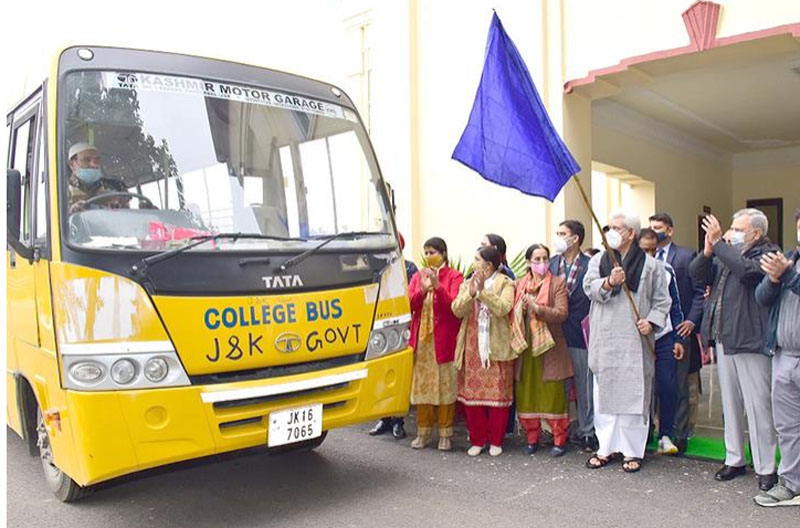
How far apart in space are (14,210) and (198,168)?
1.07 m

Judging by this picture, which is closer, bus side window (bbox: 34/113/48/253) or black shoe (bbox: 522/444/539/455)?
bus side window (bbox: 34/113/48/253)

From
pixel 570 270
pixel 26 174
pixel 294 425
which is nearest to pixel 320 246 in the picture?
pixel 294 425

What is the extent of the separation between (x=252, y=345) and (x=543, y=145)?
251 cm

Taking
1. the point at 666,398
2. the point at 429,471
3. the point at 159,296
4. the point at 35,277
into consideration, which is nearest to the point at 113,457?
the point at 159,296

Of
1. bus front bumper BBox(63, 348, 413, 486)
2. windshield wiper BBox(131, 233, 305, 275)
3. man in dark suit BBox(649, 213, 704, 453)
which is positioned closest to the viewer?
bus front bumper BBox(63, 348, 413, 486)

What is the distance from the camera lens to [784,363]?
418cm

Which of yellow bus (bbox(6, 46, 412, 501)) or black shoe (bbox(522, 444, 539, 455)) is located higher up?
yellow bus (bbox(6, 46, 412, 501))

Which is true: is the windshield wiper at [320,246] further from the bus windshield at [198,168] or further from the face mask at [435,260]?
the face mask at [435,260]

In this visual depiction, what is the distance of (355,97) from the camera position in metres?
9.70

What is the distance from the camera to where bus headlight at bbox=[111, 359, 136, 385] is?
3555 millimetres

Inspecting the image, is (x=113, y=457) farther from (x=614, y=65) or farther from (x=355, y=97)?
(x=355, y=97)

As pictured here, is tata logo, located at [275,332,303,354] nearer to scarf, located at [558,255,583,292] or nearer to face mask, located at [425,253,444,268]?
face mask, located at [425,253,444,268]

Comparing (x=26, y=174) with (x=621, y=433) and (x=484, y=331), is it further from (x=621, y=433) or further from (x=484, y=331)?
(x=621, y=433)

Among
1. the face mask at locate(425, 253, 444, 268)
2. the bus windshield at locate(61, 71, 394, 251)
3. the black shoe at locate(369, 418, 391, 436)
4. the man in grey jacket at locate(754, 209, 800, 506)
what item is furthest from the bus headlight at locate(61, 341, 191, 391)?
the man in grey jacket at locate(754, 209, 800, 506)
